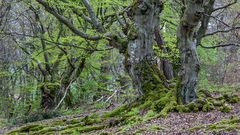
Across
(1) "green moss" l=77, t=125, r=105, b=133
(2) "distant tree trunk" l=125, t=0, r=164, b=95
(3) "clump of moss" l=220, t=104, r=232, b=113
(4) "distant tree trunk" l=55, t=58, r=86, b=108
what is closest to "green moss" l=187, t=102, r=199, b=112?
(3) "clump of moss" l=220, t=104, r=232, b=113

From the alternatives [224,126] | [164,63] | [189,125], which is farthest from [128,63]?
[224,126]

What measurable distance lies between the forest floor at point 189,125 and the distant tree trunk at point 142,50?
5.69ft

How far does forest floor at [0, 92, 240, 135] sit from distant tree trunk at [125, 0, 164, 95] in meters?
1.73

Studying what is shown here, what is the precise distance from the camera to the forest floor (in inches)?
256

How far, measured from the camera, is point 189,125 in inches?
291

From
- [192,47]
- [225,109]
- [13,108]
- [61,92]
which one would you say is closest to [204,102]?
[225,109]

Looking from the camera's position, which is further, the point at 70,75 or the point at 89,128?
the point at 70,75

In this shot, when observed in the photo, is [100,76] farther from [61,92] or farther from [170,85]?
[170,85]

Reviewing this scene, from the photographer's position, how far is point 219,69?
2411 centimetres

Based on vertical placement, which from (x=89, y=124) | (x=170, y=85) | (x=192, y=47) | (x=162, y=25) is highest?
(x=162, y=25)

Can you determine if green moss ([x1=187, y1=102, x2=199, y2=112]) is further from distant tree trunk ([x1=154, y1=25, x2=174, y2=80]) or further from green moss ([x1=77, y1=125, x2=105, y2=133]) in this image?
distant tree trunk ([x1=154, y1=25, x2=174, y2=80])

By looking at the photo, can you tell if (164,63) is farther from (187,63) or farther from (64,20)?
(187,63)

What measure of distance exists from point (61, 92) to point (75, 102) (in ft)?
7.01

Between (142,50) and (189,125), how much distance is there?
3674 mm
